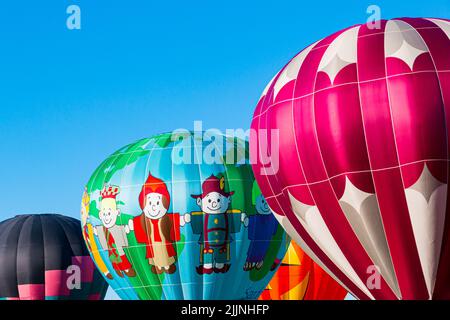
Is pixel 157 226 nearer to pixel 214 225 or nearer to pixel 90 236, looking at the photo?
pixel 214 225

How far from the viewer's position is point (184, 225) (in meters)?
23.1

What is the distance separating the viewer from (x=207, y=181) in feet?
77.3

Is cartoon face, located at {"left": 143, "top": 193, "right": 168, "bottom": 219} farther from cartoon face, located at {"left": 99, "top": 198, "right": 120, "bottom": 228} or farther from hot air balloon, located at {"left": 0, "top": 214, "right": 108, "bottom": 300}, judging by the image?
hot air balloon, located at {"left": 0, "top": 214, "right": 108, "bottom": 300}

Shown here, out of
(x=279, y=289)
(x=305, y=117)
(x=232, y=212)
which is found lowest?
(x=279, y=289)

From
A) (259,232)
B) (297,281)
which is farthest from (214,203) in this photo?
(297,281)

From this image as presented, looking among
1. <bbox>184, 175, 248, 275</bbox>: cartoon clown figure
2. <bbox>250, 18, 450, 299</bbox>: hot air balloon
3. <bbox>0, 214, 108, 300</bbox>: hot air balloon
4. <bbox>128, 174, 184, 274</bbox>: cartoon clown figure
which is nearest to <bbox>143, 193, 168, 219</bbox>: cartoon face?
<bbox>128, 174, 184, 274</bbox>: cartoon clown figure

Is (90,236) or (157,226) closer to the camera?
(157,226)

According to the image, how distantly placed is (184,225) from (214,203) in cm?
87

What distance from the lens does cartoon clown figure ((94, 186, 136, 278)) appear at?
2359 centimetres

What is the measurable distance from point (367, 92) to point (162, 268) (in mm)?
7883

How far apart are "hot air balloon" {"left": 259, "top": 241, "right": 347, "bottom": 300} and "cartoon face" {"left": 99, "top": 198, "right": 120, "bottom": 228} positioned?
5825mm
